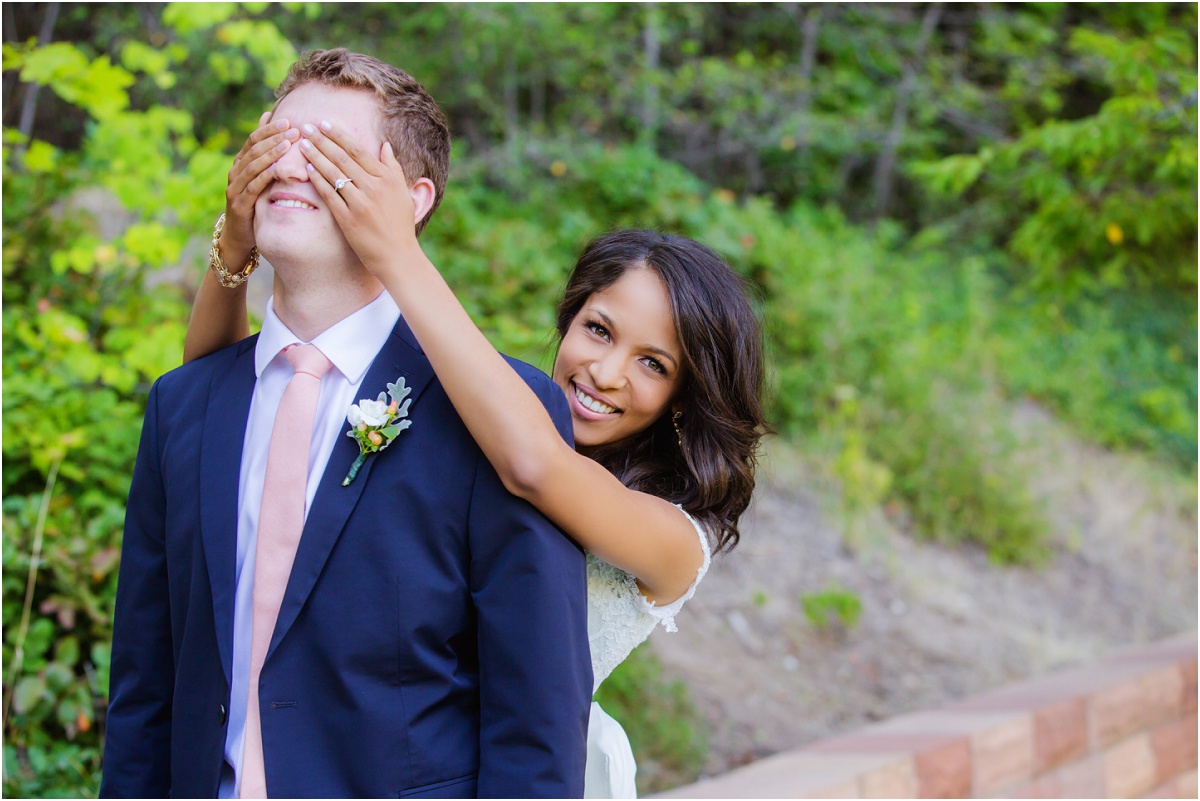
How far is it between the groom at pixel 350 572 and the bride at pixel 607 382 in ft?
0.20

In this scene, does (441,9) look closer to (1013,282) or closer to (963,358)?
(963,358)

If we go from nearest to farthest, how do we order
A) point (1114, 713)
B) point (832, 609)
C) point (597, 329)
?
point (597, 329), point (1114, 713), point (832, 609)

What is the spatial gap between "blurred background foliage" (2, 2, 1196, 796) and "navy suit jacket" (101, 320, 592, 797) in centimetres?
169

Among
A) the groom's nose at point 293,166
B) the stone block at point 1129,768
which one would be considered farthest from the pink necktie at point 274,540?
the stone block at point 1129,768

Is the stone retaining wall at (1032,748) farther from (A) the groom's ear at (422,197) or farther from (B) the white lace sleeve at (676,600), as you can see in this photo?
(A) the groom's ear at (422,197)

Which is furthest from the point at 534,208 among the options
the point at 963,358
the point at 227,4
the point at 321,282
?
the point at 321,282

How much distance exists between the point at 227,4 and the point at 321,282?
2.32 meters

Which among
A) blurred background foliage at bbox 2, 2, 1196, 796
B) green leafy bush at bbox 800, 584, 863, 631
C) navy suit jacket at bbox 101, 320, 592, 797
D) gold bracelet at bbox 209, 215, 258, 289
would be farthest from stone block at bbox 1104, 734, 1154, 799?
gold bracelet at bbox 209, 215, 258, 289

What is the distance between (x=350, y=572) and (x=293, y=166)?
1.88ft

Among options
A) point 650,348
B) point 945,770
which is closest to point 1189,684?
point 945,770

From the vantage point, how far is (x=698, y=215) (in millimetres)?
7270

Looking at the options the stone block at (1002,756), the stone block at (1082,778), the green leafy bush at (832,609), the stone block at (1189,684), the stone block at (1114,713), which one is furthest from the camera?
the green leafy bush at (832,609)

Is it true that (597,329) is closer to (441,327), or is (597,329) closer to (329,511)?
(441,327)

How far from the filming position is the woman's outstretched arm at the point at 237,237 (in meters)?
1.49
